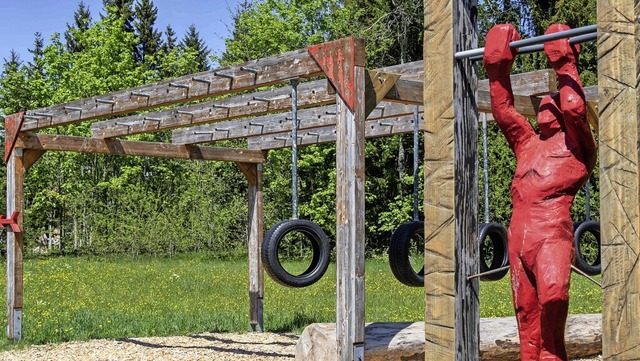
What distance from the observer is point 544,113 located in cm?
361

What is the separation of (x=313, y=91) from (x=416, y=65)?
1109 mm

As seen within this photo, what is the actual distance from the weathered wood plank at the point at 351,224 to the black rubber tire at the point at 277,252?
700 mm

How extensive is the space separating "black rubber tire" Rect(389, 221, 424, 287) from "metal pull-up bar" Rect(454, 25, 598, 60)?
7.07ft

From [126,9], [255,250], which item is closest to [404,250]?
[255,250]

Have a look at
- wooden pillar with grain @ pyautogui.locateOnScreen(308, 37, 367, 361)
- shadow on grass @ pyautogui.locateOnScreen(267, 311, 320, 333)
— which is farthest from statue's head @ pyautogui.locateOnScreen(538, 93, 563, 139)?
shadow on grass @ pyautogui.locateOnScreen(267, 311, 320, 333)

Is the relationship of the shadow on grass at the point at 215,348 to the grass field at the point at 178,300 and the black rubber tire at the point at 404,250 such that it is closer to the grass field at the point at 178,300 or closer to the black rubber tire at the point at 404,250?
the grass field at the point at 178,300

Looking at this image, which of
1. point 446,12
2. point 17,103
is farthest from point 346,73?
point 17,103

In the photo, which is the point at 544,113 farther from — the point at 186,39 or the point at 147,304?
the point at 186,39

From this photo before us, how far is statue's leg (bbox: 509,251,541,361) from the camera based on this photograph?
11.3ft

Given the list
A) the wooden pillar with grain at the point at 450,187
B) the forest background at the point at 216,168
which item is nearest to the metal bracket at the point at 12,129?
the wooden pillar with grain at the point at 450,187

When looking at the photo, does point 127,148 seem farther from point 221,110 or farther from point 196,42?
point 196,42

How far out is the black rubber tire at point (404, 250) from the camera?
5469mm

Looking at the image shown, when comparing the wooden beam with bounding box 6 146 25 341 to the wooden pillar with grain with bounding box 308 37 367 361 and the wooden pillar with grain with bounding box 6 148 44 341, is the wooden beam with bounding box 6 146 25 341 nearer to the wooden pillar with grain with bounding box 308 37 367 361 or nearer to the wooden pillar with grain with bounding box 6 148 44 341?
the wooden pillar with grain with bounding box 6 148 44 341

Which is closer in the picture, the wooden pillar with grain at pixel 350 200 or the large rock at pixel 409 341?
the wooden pillar with grain at pixel 350 200
